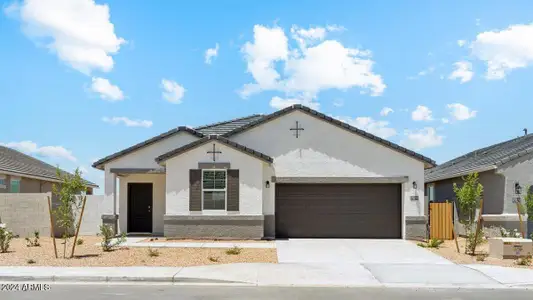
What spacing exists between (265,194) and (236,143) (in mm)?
2205

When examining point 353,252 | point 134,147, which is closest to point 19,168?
point 134,147

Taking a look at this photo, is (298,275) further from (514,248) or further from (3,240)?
(3,240)

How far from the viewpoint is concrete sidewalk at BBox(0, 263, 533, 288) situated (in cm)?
1158

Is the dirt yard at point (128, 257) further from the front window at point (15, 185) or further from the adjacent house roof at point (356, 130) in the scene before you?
the front window at point (15, 185)

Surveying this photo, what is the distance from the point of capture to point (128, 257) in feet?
48.2

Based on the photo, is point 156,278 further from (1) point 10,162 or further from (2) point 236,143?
(1) point 10,162

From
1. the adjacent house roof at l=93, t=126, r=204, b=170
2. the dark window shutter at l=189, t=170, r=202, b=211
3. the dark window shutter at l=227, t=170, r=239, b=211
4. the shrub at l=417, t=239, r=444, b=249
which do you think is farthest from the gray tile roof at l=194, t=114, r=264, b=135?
the shrub at l=417, t=239, r=444, b=249

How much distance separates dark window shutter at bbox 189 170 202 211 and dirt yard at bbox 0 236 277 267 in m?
2.74

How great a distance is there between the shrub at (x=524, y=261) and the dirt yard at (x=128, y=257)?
645cm

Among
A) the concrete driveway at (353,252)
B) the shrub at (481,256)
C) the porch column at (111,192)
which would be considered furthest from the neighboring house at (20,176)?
the shrub at (481,256)

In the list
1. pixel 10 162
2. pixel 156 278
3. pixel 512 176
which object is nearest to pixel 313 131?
pixel 512 176

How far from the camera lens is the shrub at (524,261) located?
14063 mm

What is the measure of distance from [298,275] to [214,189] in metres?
7.49

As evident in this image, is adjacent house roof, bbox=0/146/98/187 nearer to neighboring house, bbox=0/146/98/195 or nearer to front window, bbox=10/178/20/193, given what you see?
neighboring house, bbox=0/146/98/195
